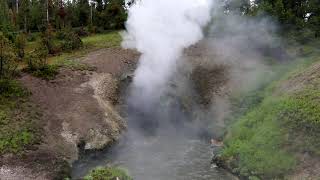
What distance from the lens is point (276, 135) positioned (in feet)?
89.4

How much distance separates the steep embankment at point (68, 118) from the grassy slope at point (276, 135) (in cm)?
886

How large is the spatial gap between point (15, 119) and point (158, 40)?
15861 millimetres

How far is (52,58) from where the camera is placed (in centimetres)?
4447

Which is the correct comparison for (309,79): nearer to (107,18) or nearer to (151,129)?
(151,129)

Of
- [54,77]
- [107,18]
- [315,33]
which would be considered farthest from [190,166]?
[107,18]

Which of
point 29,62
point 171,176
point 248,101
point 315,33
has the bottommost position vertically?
point 171,176

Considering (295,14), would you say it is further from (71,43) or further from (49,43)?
(49,43)

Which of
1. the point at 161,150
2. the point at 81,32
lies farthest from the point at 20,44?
the point at 161,150

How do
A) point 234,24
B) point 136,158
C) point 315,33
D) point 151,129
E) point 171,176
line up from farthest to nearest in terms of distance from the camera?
point 234,24 < point 315,33 < point 151,129 < point 136,158 < point 171,176

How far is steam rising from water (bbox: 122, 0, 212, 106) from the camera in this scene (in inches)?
1533

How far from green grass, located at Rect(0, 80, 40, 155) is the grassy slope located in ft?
40.7

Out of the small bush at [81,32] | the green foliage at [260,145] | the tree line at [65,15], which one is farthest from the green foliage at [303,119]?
the tree line at [65,15]

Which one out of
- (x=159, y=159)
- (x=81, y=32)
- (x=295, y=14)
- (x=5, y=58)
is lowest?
(x=159, y=159)

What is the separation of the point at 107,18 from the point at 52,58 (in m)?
15.8
